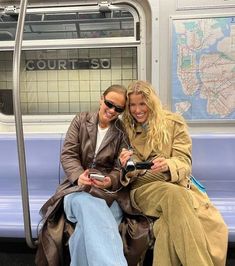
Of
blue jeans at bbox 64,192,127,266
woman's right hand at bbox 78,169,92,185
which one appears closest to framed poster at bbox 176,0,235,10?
woman's right hand at bbox 78,169,92,185

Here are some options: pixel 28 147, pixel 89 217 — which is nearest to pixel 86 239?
pixel 89 217

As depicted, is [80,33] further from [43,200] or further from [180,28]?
[43,200]

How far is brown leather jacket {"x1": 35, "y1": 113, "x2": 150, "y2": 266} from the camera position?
1.94 metres

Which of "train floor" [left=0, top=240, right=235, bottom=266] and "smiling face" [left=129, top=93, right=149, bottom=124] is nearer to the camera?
"smiling face" [left=129, top=93, right=149, bottom=124]

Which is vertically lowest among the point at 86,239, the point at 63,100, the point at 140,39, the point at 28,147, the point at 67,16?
the point at 86,239

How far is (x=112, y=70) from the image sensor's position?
2.96 m

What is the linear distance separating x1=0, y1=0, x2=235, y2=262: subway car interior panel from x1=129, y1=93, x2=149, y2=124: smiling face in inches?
24.9

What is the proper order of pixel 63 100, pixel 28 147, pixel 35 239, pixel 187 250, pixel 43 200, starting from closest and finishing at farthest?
pixel 187 250 < pixel 35 239 < pixel 43 200 < pixel 28 147 < pixel 63 100

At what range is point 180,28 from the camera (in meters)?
2.73

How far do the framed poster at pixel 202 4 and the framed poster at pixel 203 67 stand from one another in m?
0.09

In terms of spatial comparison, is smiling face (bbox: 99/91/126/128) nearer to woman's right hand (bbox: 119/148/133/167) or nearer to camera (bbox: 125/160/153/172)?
woman's right hand (bbox: 119/148/133/167)

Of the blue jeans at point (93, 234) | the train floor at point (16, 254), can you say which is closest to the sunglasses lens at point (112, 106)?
the blue jeans at point (93, 234)

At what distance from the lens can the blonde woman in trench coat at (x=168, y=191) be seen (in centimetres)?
183

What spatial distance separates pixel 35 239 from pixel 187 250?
3.03 feet
